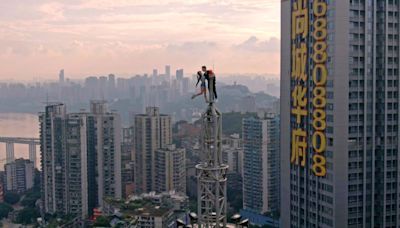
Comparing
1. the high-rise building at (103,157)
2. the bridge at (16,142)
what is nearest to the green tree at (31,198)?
the high-rise building at (103,157)

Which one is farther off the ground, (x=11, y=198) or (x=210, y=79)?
(x=210, y=79)

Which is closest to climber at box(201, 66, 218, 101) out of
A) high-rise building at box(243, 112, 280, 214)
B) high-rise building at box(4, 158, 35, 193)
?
high-rise building at box(243, 112, 280, 214)

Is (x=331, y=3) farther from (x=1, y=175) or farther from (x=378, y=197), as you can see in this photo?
(x=1, y=175)

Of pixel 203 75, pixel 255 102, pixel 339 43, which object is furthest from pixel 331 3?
pixel 255 102

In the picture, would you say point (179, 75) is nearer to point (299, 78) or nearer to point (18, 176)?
point (18, 176)

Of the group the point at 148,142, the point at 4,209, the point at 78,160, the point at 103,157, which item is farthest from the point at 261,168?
the point at 4,209

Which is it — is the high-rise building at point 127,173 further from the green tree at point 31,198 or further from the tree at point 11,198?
the tree at point 11,198

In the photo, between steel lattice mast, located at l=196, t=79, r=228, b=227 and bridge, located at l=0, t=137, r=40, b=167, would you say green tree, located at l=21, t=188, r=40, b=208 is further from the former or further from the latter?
steel lattice mast, located at l=196, t=79, r=228, b=227
